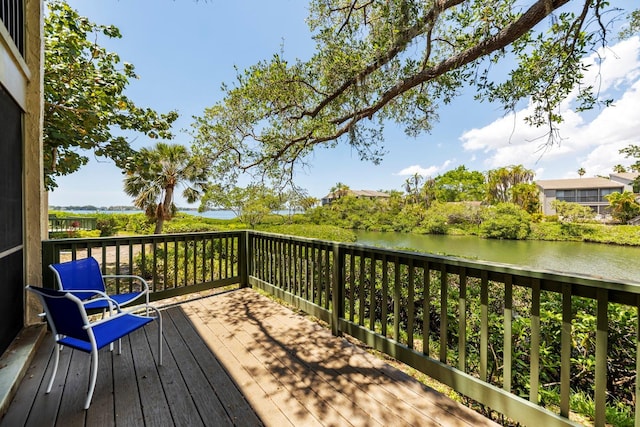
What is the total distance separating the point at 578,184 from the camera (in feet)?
101

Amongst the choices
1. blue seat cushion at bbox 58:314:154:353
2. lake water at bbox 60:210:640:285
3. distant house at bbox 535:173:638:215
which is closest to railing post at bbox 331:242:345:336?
blue seat cushion at bbox 58:314:154:353

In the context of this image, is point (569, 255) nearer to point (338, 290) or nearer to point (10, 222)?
point (338, 290)

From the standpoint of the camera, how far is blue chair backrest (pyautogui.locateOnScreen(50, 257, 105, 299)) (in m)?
2.44

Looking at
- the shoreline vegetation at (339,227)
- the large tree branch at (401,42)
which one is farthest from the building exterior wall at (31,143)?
the shoreline vegetation at (339,227)

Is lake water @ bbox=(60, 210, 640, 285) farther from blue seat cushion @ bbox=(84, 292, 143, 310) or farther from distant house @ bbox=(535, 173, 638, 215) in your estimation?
distant house @ bbox=(535, 173, 638, 215)

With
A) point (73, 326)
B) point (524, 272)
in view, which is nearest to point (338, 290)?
point (524, 272)

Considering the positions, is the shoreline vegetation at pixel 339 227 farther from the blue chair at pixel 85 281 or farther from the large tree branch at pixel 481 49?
the blue chair at pixel 85 281

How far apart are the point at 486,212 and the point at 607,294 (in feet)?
93.8

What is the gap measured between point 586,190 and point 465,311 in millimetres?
40941

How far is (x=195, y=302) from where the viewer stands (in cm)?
378

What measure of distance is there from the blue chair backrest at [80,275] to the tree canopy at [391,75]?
3193 millimetres

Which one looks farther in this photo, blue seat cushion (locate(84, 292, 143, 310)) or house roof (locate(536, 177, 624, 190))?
house roof (locate(536, 177, 624, 190))

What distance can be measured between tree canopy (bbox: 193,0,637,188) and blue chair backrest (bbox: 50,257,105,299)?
3193 millimetres

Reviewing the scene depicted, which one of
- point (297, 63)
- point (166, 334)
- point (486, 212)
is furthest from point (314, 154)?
point (486, 212)
